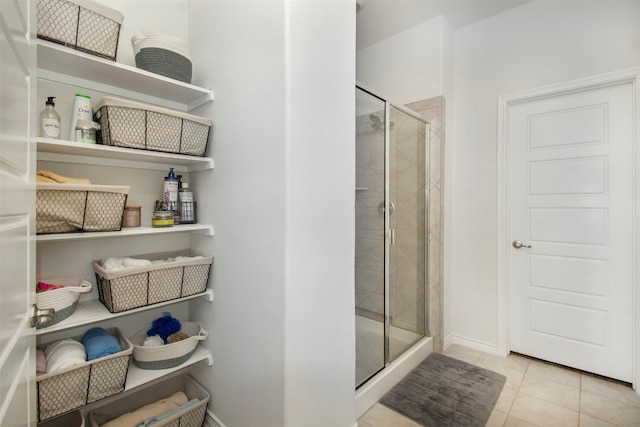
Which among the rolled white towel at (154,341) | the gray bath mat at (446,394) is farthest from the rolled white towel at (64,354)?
the gray bath mat at (446,394)

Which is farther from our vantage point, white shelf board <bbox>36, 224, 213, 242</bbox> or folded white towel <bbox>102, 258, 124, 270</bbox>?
folded white towel <bbox>102, 258, 124, 270</bbox>

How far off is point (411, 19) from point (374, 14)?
0.33 meters

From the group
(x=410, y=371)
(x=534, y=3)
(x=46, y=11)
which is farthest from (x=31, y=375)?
(x=534, y=3)

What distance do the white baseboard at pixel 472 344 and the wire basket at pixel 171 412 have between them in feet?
6.39

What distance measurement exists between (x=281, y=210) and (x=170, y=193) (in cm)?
67

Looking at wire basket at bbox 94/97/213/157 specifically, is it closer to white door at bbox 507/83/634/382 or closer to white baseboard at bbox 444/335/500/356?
white door at bbox 507/83/634/382

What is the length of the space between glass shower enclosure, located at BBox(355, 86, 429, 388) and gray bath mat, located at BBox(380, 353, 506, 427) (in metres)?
0.19

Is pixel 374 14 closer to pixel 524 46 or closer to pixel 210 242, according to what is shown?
pixel 524 46

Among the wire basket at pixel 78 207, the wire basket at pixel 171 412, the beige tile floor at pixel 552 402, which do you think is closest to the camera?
the wire basket at pixel 78 207

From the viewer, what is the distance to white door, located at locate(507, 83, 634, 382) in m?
1.93

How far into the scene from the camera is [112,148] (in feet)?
3.88

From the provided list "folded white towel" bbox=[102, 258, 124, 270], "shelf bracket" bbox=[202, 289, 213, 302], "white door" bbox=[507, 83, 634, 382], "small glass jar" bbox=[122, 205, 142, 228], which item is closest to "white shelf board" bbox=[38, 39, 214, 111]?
"small glass jar" bbox=[122, 205, 142, 228]

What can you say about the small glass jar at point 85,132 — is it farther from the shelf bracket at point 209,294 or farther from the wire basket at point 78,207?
the shelf bracket at point 209,294

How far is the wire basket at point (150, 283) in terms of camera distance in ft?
3.91
